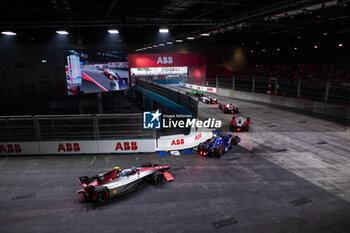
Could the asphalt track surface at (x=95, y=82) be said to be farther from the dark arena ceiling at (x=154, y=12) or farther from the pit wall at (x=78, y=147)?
the pit wall at (x=78, y=147)

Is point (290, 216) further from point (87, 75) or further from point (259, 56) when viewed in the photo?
point (259, 56)

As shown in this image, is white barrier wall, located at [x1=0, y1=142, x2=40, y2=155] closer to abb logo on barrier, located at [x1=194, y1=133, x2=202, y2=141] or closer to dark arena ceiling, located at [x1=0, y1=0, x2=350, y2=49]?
dark arena ceiling, located at [x1=0, y1=0, x2=350, y2=49]

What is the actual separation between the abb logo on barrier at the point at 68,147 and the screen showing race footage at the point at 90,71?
48.2 feet

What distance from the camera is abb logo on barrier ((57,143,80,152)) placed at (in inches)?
392

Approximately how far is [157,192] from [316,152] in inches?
299

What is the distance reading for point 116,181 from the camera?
21.9ft

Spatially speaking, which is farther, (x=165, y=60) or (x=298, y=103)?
(x=165, y=60)

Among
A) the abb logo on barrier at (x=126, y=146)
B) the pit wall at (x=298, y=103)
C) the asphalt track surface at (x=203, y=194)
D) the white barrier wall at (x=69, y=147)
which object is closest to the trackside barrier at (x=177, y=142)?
the asphalt track surface at (x=203, y=194)

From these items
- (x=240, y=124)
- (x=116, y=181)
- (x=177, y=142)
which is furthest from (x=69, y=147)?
(x=240, y=124)

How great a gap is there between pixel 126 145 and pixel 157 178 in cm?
325

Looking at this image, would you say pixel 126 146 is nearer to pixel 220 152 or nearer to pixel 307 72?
pixel 220 152

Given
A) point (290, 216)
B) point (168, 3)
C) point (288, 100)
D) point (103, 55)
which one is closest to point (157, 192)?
point (290, 216)

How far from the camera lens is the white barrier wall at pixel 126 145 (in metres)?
9.96
